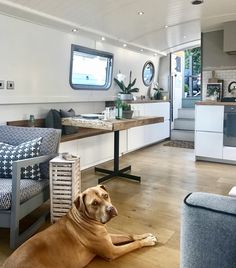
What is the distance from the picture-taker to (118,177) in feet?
13.8

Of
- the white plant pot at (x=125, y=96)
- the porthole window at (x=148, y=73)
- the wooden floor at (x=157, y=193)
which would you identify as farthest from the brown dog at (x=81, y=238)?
the porthole window at (x=148, y=73)

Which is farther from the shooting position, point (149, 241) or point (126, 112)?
point (126, 112)

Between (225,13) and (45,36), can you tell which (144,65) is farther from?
(45,36)

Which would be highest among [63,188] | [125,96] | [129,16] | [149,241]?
[129,16]

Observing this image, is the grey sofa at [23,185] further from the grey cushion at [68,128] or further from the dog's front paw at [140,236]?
the grey cushion at [68,128]

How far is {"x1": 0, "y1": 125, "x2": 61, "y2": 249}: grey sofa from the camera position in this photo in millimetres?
2252

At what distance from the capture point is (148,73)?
6875 millimetres

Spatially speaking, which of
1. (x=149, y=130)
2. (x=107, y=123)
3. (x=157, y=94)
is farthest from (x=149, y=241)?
(x=157, y=94)

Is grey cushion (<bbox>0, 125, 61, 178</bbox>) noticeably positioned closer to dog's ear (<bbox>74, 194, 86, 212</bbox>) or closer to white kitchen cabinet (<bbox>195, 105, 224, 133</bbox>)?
dog's ear (<bbox>74, 194, 86, 212</bbox>)

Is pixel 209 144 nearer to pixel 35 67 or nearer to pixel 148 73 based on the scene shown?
pixel 148 73

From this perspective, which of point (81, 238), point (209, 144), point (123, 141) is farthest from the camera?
point (123, 141)

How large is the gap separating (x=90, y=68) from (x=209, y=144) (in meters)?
2.36

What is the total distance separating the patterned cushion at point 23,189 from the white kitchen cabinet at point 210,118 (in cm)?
318

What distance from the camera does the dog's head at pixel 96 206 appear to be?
208 cm
